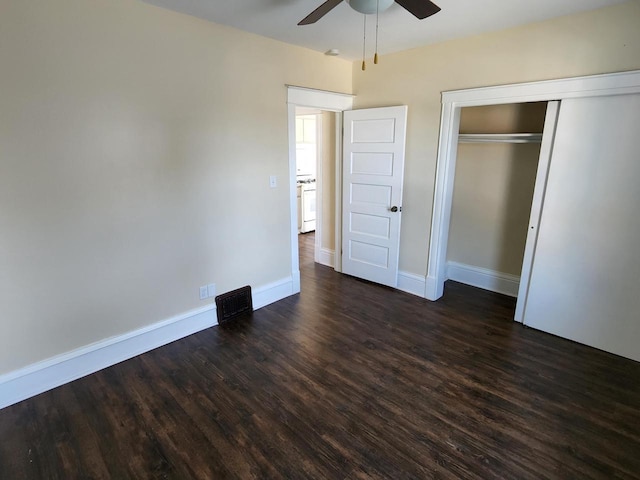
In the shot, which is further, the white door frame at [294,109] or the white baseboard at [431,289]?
the white baseboard at [431,289]

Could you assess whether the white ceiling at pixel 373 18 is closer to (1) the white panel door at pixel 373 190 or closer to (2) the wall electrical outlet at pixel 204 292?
(1) the white panel door at pixel 373 190

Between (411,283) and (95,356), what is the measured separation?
10.1 ft

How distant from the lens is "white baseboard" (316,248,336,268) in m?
4.75

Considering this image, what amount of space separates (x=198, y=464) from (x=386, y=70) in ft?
12.5

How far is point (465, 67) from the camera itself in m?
3.09

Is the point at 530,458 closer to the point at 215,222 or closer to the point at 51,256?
the point at 215,222

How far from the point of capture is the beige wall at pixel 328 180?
4.36 m

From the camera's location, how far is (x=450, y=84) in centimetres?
321

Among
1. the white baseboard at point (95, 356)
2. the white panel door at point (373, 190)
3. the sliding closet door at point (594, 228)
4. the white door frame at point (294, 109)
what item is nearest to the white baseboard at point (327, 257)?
the white panel door at point (373, 190)

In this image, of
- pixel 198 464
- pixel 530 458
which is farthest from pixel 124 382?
pixel 530 458

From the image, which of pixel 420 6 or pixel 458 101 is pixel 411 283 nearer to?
pixel 458 101

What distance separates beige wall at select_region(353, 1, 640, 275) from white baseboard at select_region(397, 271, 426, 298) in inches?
2.7

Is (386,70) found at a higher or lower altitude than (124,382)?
higher

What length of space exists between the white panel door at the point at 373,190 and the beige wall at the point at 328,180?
358 millimetres
